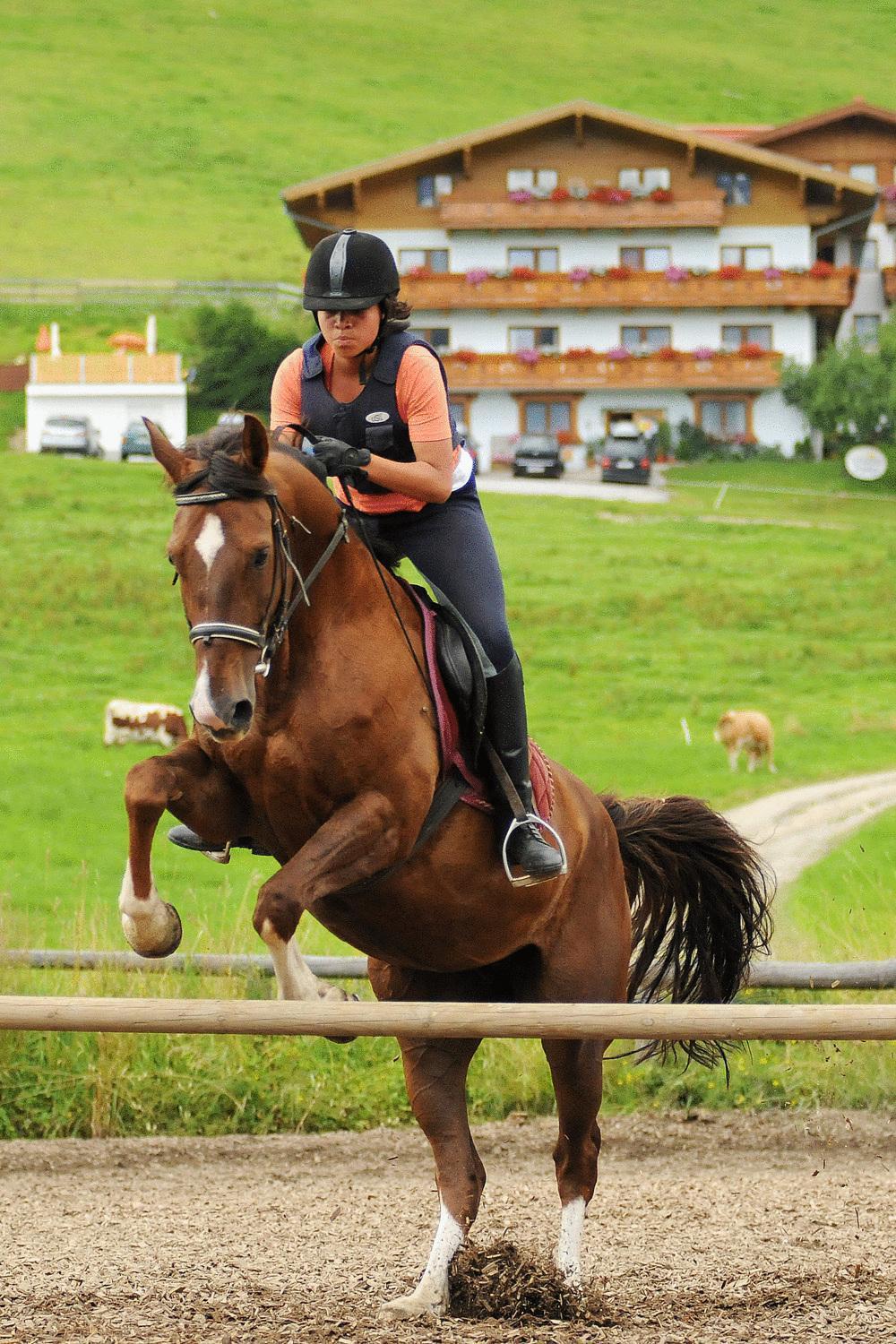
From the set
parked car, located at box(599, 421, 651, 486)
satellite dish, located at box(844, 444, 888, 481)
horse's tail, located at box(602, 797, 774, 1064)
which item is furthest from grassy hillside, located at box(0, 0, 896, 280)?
horse's tail, located at box(602, 797, 774, 1064)

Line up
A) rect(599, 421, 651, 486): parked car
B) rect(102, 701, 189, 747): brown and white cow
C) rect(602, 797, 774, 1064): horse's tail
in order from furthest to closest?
rect(599, 421, 651, 486): parked car → rect(102, 701, 189, 747): brown and white cow → rect(602, 797, 774, 1064): horse's tail

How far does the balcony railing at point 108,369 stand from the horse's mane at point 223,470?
4405 cm

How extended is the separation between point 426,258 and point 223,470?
155ft

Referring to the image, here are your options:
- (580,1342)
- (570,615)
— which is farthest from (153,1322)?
(570,615)

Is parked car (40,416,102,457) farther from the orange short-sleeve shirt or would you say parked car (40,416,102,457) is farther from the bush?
the orange short-sleeve shirt

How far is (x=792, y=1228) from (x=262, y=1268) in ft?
6.99

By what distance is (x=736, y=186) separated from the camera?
50.9 metres

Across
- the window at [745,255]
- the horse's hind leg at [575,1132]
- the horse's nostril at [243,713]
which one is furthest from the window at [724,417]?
the horse's nostril at [243,713]

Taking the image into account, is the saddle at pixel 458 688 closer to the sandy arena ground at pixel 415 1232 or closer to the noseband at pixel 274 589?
the noseband at pixel 274 589

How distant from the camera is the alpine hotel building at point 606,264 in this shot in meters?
49.2

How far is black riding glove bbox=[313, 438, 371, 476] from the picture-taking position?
4988mm

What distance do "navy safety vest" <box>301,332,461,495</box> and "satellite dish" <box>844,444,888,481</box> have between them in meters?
40.2

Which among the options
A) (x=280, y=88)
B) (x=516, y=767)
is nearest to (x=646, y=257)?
(x=516, y=767)

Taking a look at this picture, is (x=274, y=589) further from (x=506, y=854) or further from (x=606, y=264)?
(x=606, y=264)
